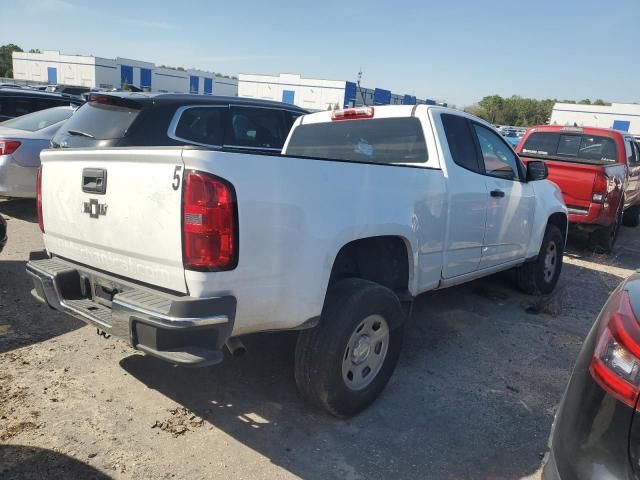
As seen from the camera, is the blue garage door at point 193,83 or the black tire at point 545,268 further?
the blue garage door at point 193,83

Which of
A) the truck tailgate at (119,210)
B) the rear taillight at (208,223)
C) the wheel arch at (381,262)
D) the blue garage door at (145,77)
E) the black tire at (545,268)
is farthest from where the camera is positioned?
the blue garage door at (145,77)

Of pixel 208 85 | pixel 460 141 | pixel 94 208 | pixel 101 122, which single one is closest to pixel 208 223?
pixel 94 208

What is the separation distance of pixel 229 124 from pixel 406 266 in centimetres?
363

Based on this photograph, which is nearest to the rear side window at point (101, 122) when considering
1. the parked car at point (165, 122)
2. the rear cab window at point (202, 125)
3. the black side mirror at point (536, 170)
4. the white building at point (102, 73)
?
the parked car at point (165, 122)

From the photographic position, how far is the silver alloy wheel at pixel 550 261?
6012 millimetres

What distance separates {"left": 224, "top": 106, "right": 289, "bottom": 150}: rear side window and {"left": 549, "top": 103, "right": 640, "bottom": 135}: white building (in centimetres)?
5658

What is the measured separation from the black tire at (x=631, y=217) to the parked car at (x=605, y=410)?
463 inches

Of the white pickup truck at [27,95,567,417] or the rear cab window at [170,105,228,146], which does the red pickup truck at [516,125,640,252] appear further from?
the rear cab window at [170,105,228,146]

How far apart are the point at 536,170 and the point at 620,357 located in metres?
3.78

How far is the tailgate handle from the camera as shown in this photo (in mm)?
2723

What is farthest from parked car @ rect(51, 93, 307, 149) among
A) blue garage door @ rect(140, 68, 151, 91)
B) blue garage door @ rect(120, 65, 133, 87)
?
blue garage door @ rect(120, 65, 133, 87)

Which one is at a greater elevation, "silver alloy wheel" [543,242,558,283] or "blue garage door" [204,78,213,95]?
"blue garage door" [204,78,213,95]

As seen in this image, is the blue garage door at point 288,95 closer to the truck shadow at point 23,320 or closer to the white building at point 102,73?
the white building at point 102,73

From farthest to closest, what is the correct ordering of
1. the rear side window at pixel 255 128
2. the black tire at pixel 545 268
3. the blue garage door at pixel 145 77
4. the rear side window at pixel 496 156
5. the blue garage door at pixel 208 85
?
the blue garage door at pixel 208 85 → the blue garage door at pixel 145 77 → the rear side window at pixel 255 128 → the black tire at pixel 545 268 → the rear side window at pixel 496 156
